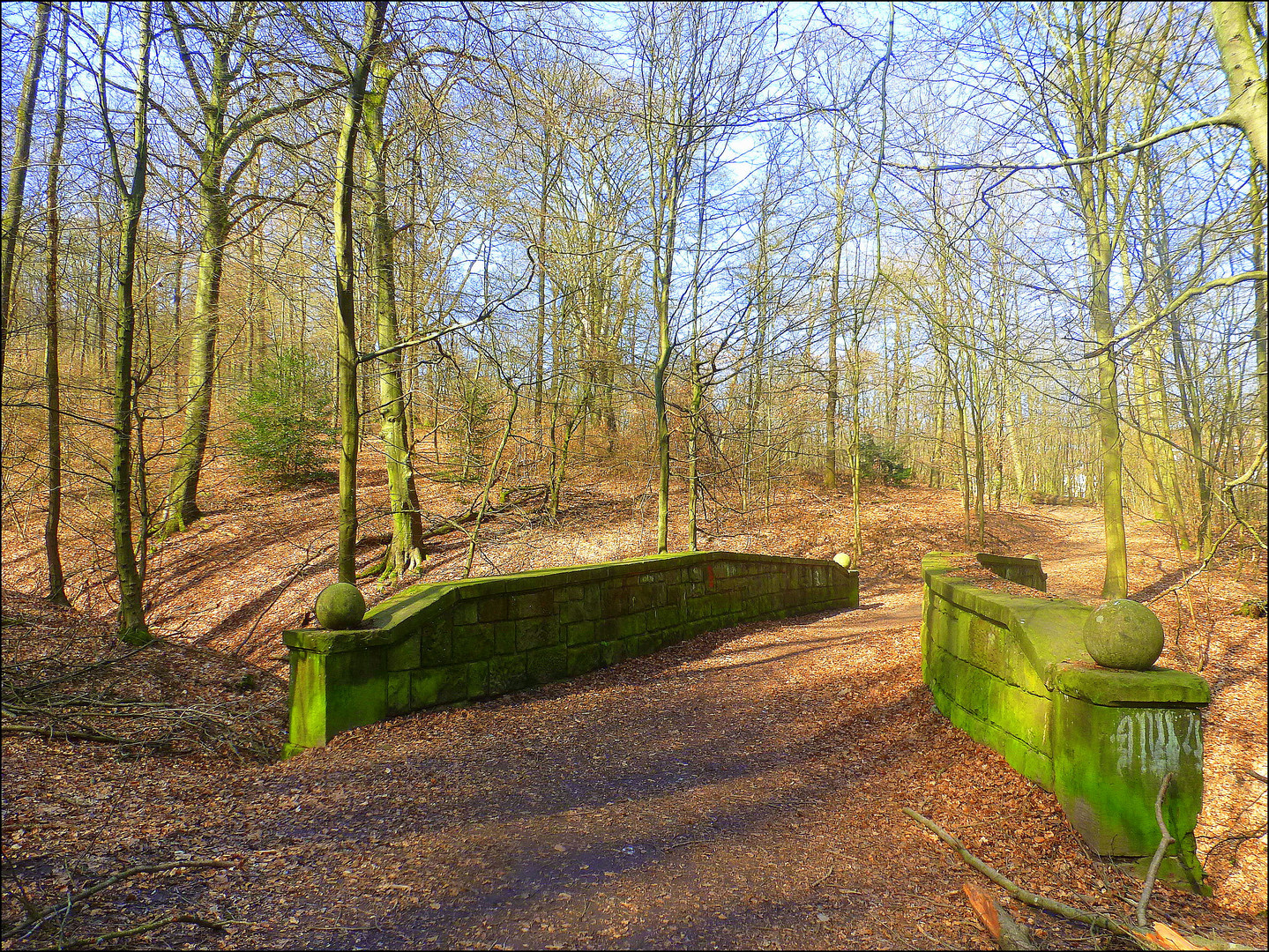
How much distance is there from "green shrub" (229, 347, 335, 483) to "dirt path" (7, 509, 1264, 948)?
12.0m

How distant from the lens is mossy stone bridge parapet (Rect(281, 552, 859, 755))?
486 cm

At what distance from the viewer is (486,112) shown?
21.4ft

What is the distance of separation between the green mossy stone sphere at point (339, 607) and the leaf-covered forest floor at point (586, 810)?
752mm

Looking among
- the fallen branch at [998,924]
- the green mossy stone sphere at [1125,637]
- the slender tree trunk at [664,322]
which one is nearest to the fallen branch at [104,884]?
the fallen branch at [998,924]

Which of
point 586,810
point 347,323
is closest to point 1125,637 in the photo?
point 586,810

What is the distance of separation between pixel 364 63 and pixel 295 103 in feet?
2.79

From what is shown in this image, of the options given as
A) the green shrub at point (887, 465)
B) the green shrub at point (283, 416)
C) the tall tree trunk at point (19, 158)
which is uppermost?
the tall tree trunk at point (19, 158)

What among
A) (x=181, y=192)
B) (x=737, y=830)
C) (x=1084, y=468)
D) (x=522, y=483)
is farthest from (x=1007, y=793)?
(x=1084, y=468)

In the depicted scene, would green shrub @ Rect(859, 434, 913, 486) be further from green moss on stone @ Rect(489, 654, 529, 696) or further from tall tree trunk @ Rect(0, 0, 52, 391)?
tall tree trunk @ Rect(0, 0, 52, 391)

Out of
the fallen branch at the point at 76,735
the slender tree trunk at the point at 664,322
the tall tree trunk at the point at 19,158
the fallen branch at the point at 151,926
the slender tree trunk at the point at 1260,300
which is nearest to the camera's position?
the fallen branch at the point at 151,926

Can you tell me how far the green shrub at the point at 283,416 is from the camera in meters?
15.5

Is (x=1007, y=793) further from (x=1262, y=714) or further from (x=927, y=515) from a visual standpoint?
(x=927, y=515)

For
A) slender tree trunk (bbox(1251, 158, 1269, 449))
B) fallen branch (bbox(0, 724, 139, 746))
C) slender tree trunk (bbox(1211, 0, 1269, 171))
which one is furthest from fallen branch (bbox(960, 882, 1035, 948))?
fallen branch (bbox(0, 724, 139, 746))

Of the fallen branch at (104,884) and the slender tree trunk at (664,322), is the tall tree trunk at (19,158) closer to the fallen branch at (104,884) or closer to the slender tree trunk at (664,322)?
the fallen branch at (104,884)
